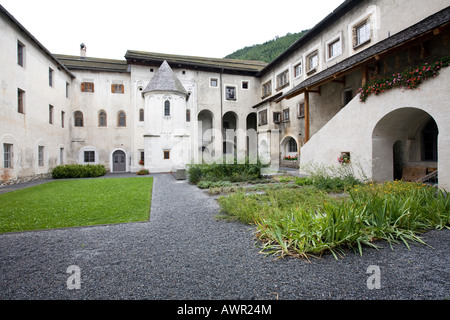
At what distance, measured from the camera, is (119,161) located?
76.0ft

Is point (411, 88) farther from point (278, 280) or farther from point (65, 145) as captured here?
point (65, 145)

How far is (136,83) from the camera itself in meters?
22.3

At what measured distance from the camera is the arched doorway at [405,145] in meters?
8.95

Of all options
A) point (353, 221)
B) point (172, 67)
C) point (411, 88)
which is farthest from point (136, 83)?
point (353, 221)

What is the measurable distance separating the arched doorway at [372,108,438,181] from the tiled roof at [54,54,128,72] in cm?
2275

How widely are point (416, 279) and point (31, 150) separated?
771 inches

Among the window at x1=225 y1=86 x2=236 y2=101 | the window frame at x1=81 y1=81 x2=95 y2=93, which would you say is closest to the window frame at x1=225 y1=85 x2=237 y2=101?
the window at x1=225 y1=86 x2=236 y2=101

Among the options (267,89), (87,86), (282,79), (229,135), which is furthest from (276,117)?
(87,86)

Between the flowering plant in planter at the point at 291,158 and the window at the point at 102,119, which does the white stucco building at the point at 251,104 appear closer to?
the window at the point at 102,119

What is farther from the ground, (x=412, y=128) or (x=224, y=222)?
(x=412, y=128)

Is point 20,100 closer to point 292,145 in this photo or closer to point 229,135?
point 229,135

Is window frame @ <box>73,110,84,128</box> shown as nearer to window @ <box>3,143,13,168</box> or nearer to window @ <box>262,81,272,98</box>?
window @ <box>3,143,13,168</box>

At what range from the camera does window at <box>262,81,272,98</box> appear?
78.8ft

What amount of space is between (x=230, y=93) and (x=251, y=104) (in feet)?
8.90
